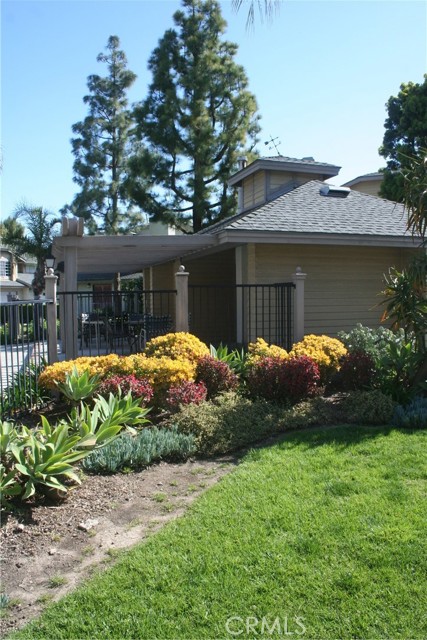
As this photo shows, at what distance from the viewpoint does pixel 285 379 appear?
6781 mm

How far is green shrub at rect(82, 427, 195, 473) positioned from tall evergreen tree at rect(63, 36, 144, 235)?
2564cm

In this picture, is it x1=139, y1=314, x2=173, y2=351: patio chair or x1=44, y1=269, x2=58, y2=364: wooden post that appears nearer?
x1=44, y1=269, x2=58, y2=364: wooden post

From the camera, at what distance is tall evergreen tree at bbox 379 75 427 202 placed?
2072cm

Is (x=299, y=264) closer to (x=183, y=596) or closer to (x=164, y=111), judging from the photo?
(x=183, y=596)

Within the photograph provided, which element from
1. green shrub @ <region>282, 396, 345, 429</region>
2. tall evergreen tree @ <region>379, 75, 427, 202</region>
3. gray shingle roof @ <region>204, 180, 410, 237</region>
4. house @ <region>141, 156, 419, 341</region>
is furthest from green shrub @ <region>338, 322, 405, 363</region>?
tall evergreen tree @ <region>379, 75, 427, 202</region>

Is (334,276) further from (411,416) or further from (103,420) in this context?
(103,420)

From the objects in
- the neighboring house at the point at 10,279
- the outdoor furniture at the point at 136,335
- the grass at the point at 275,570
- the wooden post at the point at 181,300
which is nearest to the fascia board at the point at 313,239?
the wooden post at the point at 181,300

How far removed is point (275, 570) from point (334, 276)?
9095 millimetres

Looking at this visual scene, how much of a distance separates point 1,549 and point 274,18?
16.0 ft

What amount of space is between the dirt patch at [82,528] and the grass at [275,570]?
0.15 meters

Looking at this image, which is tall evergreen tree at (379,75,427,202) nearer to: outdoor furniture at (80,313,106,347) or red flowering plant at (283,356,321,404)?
outdoor furniture at (80,313,106,347)

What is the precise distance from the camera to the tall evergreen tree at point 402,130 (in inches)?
816

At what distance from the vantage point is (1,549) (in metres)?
3.34

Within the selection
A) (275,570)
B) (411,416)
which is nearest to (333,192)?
(411,416)
